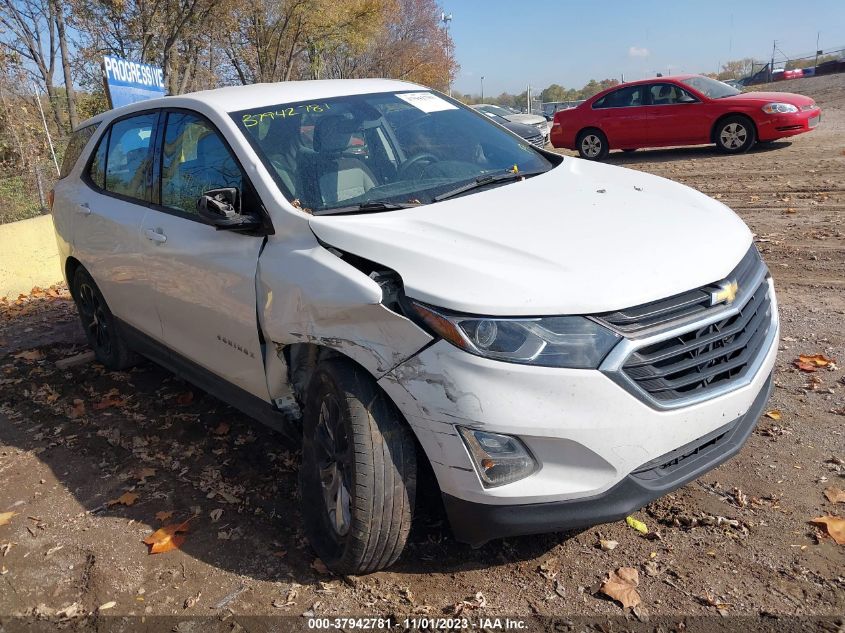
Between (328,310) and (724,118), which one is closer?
(328,310)

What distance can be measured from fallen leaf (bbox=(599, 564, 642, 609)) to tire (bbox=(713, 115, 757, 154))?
40.9 feet

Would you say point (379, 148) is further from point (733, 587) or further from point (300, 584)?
point (733, 587)

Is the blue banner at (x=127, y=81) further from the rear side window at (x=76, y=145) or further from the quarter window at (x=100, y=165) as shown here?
the quarter window at (x=100, y=165)

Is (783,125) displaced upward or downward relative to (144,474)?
upward

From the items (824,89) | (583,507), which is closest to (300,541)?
(583,507)

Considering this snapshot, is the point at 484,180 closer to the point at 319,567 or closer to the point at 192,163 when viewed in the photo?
the point at 192,163

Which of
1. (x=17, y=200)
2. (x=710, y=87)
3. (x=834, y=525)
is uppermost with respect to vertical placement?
(x=710, y=87)

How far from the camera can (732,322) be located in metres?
2.71

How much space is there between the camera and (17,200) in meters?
14.0

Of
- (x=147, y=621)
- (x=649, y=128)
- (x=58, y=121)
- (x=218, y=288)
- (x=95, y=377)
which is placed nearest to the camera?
(x=147, y=621)

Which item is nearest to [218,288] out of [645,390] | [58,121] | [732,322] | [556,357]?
[556,357]

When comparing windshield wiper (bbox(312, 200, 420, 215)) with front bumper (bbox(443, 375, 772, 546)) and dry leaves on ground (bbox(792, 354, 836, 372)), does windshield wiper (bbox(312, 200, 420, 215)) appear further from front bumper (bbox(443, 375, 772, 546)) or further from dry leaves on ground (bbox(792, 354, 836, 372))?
dry leaves on ground (bbox(792, 354, 836, 372))

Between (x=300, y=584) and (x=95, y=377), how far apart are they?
3.36m

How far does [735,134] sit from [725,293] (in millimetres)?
12272
